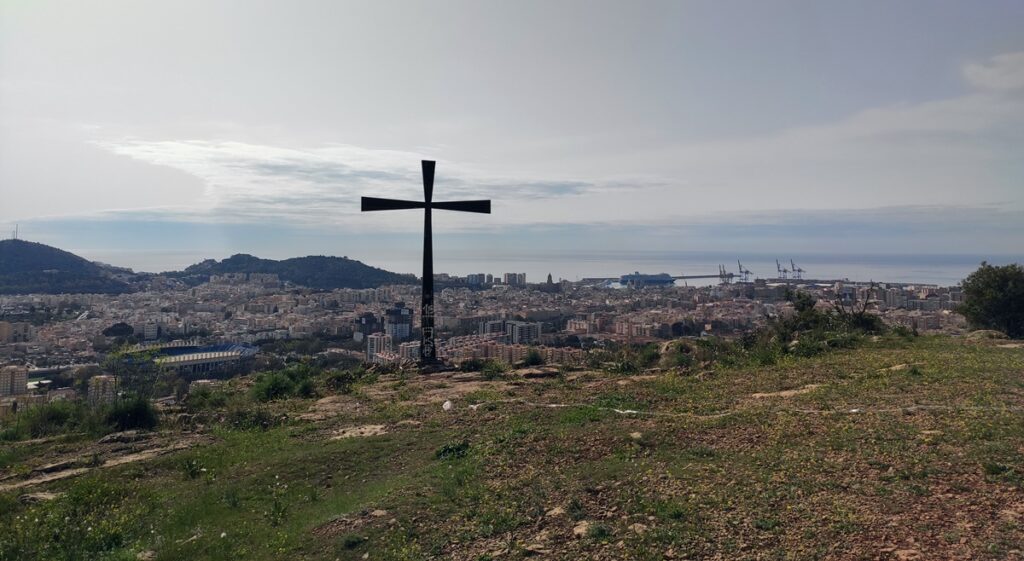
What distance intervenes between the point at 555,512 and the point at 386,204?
41.6ft

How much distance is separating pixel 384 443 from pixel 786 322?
14734 millimetres

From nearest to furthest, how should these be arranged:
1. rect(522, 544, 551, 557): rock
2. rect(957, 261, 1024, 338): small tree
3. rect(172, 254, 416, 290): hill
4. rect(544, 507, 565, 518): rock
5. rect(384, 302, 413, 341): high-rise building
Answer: rect(522, 544, 551, 557): rock → rect(544, 507, 565, 518): rock → rect(957, 261, 1024, 338): small tree → rect(384, 302, 413, 341): high-rise building → rect(172, 254, 416, 290): hill

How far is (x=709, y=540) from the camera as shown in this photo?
4496 mm

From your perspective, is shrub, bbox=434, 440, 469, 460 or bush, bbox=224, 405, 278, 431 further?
bush, bbox=224, 405, 278, 431

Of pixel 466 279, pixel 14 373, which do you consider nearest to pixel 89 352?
pixel 14 373

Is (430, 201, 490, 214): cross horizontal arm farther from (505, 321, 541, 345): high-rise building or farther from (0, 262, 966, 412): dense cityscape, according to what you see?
(505, 321, 541, 345): high-rise building

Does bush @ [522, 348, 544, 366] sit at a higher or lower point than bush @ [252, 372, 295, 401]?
higher

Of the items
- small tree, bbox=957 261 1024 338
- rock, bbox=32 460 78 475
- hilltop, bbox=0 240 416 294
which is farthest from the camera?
hilltop, bbox=0 240 416 294

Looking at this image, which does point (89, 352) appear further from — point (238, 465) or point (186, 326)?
point (238, 465)

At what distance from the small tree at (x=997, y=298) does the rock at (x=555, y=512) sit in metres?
21.1

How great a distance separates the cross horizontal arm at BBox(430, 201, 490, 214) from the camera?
16.5 m

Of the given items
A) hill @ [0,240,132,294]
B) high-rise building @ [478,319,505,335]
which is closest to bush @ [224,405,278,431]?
high-rise building @ [478,319,505,335]

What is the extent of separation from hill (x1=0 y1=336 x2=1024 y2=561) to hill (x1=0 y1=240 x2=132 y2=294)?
62382 mm

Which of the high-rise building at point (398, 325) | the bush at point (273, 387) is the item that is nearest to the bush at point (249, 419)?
the bush at point (273, 387)
